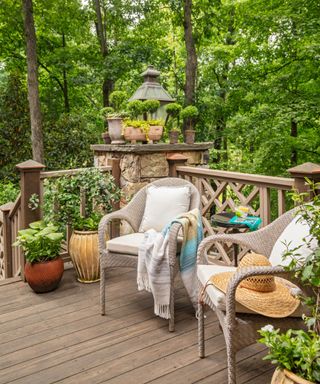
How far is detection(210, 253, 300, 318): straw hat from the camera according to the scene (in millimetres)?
1809

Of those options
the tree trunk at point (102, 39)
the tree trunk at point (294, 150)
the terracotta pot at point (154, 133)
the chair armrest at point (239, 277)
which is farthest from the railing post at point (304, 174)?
the tree trunk at point (102, 39)

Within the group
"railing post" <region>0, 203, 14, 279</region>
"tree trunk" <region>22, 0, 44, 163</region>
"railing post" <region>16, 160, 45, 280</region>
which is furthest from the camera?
"tree trunk" <region>22, 0, 44, 163</region>

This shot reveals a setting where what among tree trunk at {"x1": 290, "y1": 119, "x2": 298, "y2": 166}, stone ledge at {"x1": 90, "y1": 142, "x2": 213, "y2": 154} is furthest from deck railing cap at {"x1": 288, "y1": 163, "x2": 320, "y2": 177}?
tree trunk at {"x1": 290, "y1": 119, "x2": 298, "y2": 166}

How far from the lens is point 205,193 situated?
14.1 ft

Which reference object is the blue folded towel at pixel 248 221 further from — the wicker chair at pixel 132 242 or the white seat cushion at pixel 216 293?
the white seat cushion at pixel 216 293

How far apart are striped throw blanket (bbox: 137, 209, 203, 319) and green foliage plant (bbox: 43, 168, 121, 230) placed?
0.90 metres

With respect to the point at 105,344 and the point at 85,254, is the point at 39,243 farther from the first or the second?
the point at 105,344

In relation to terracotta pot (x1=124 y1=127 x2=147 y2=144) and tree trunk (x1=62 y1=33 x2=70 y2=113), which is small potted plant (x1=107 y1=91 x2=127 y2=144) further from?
tree trunk (x1=62 y1=33 x2=70 y2=113)

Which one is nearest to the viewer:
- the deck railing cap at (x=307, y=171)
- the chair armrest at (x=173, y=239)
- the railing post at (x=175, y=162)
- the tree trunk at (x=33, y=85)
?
the chair armrest at (x=173, y=239)

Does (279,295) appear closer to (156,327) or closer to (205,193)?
(156,327)

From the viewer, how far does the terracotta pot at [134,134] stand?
395 centimetres

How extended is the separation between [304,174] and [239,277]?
121cm

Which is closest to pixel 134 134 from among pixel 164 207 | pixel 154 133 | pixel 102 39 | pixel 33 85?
pixel 154 133

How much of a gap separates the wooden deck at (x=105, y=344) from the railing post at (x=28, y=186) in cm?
63
